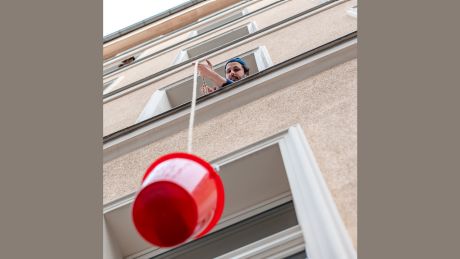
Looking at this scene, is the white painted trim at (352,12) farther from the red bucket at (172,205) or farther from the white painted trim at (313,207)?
the red bucket at (172,205)

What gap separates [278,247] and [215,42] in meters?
6.75

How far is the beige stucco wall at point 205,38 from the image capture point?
286 inches

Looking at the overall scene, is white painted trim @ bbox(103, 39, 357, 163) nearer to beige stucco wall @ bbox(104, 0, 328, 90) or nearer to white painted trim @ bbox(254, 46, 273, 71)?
white painted trim @ bbox(254, 46, 273, 71)

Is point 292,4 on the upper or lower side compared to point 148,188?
upper

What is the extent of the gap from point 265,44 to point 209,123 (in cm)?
260

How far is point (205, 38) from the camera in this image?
875 centimetres

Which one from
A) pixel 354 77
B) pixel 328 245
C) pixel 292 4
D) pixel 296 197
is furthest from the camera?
pixel 292 4

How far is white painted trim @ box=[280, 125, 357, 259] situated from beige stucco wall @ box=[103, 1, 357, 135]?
2357mm

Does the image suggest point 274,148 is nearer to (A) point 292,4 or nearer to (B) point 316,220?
(B) point 316,220

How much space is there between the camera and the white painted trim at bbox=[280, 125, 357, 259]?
1.66 metres

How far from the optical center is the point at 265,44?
221 inches

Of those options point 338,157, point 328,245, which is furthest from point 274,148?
point 328,245

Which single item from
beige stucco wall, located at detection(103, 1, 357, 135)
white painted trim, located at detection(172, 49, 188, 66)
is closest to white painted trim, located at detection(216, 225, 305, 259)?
beige stucco wall, located at detection(103, 1, 357, 135)

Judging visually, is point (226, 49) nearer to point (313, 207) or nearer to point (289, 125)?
point (289, 125)
